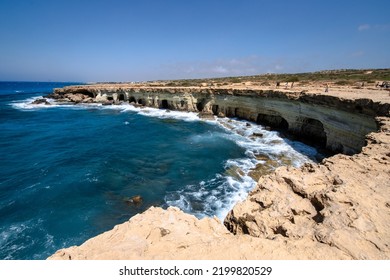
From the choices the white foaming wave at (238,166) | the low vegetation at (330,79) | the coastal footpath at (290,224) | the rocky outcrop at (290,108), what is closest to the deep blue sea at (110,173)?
the white foaming wave at (238,166)

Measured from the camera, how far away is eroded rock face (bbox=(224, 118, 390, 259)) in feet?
17.3

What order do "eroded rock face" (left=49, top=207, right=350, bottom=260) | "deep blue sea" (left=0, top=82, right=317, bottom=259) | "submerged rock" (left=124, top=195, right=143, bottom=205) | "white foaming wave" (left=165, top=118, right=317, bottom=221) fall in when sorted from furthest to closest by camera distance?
"submerged rock" (left=124, top=195, right=143, bottom=205)
"white foaming wave" (left=165, top=118, right=317, bottom=221)
"deep blue sea" (left=0, top=82, right=317, bottom=259)
"eroded rock face" (left=49, top=207, right=350, bottom=260)

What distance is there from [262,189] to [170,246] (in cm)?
404

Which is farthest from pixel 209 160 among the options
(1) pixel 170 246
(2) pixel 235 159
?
(1) pixel 170 246

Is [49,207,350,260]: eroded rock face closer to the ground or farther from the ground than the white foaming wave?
farther from the ground

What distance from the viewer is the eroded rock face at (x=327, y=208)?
17.3 ft

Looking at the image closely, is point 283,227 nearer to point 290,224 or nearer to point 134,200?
point 290,224

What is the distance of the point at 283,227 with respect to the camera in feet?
20.2

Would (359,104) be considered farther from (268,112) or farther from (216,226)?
(216,226)

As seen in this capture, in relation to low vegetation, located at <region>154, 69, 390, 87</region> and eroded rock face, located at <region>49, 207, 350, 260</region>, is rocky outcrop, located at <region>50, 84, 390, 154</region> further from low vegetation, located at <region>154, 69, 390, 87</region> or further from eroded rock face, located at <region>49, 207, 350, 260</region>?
eroded rock face, located at <region>49, 207, 350, 260</region>

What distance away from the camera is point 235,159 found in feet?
67.2

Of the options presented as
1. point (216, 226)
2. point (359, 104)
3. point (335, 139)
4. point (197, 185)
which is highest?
point (359, 104)

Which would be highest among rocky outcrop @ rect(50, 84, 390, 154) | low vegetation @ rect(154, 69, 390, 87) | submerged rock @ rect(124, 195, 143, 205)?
low vegetation @ rect(154, 69, 390, 87)

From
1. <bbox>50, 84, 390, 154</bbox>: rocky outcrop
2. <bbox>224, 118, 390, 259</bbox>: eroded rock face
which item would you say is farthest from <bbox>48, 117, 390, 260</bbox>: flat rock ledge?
<bbox>50, 84, 390, 154</bbox>: rocky outcrop
